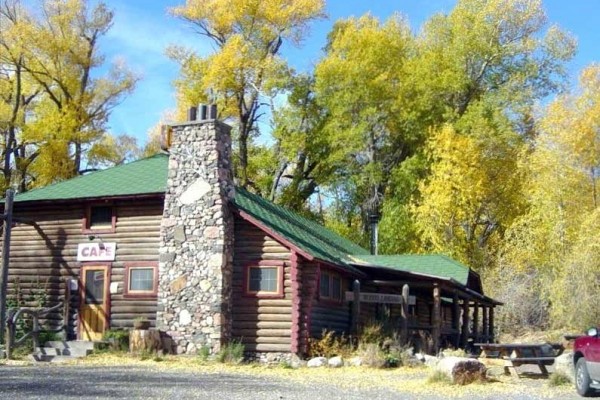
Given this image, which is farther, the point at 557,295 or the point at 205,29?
the point at 205,29

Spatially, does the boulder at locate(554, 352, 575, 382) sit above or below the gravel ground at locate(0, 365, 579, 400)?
above

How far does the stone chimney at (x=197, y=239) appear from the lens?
2141cm

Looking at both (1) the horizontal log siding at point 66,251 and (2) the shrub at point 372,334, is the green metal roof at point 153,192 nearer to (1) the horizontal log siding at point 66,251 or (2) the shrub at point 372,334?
(1) the horizontal log siding at point 66,251

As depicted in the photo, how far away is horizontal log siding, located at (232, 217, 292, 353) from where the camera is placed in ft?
71.3

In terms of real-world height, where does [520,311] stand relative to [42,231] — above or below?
below

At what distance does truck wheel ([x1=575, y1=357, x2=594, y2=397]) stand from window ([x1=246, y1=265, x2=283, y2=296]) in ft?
31.1

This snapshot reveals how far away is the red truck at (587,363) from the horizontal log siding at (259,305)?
358 inches

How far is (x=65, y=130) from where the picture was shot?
39.3m

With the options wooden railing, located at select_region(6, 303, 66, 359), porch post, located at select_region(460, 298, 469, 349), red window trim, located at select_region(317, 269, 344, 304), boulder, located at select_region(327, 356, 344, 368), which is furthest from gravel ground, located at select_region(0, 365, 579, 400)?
porch post, located at select_region(460, 298, 469, 349)

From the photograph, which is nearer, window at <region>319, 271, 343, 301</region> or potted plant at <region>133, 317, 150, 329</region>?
potted plant at <region>133, 317, 150, 329</region>

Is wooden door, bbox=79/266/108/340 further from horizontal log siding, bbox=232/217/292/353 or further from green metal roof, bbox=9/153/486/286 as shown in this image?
horizontal log siding, bbox=232/217/292/353

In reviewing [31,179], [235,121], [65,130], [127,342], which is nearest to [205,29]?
[235,121]

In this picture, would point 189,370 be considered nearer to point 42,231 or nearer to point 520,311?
point 42,231

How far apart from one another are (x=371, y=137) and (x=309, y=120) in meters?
3.44
